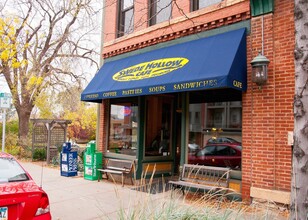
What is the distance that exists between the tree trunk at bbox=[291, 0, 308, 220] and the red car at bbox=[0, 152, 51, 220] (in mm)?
3312

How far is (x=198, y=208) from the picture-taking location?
132 inches

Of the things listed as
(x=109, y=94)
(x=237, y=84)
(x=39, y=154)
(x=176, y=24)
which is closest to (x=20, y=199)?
(x=237, y=84)

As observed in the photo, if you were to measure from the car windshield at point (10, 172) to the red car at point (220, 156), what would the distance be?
4875 millimetres

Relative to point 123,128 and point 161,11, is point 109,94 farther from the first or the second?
point 161,11

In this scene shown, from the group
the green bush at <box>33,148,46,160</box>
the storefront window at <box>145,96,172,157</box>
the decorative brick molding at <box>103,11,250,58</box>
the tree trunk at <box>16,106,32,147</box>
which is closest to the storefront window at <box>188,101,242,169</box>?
the storefront window at <box>145,96,172,157</box>

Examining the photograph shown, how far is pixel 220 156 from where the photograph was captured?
784 centimetres

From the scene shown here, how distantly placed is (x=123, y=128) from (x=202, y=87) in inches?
182

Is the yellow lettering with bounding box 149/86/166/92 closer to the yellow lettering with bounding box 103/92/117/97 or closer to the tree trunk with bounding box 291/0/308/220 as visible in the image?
the yellow lettering with bounding box 103/92/117/97

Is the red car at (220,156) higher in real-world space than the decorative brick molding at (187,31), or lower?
lower

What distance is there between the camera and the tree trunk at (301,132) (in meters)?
2.55

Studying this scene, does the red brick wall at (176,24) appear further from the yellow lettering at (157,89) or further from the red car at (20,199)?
the red car at (20,199)

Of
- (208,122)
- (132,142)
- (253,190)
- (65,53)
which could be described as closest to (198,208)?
(253,190)

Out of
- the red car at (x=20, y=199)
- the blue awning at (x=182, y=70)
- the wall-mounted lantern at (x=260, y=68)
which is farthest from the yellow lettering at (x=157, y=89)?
the red car at (x=20, y=199)

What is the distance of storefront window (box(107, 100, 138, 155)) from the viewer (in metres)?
10.2
